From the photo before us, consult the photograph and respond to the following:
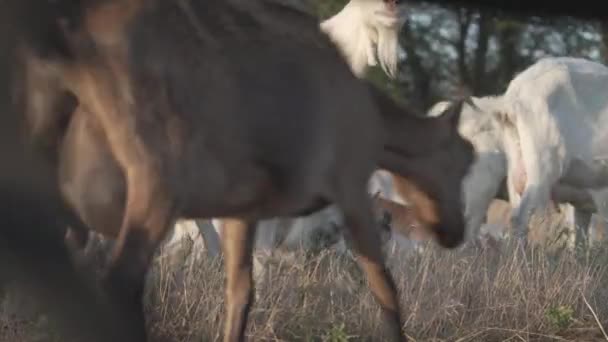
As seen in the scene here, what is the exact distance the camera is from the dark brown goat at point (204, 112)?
15.6ft

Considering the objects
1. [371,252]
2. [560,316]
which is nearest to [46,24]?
[371,252]

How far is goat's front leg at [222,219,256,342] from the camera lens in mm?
6254

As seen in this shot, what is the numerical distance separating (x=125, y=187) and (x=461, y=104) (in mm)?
2629

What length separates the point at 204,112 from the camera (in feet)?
16.0

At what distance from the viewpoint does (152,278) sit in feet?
21.1

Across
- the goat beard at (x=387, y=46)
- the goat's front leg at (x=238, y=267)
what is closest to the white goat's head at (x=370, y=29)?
the goat beard at (x=387, y=46)

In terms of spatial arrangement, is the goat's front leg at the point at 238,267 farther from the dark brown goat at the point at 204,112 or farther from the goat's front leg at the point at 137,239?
the goat's front leg at the point at 137,239

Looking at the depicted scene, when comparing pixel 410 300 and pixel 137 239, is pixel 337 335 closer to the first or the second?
pixel 410 300

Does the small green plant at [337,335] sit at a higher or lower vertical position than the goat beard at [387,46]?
higher

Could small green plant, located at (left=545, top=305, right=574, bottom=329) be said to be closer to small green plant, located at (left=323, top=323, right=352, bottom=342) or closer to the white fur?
small green plant, located at (left=323, top=323, right=352, bottom=342)

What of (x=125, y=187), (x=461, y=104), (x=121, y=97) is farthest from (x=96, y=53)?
(x=461, y=104)

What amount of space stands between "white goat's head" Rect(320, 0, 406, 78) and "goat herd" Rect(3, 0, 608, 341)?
3.31 metres

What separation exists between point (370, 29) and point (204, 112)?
5258 mm

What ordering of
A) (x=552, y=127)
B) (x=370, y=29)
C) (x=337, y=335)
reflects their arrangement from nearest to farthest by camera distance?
(x=337, y=335) < (x=370, y=29) < (x=552, y=127)
